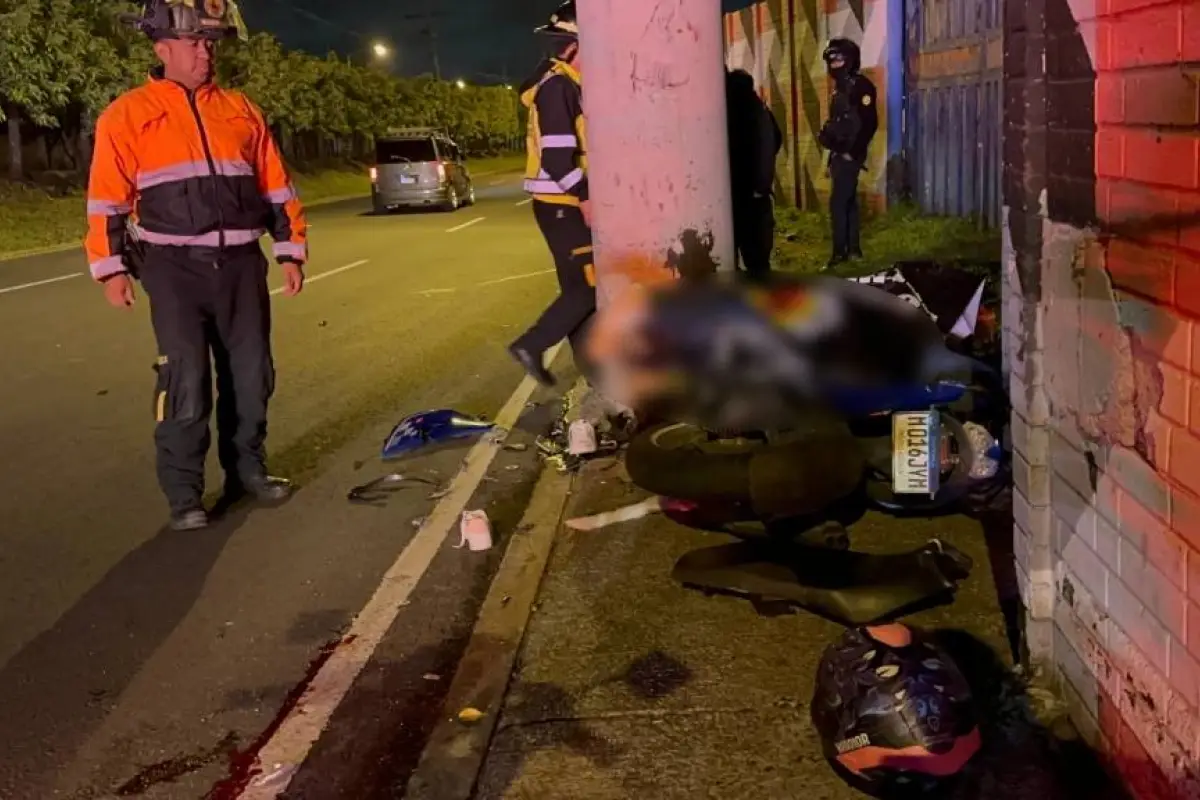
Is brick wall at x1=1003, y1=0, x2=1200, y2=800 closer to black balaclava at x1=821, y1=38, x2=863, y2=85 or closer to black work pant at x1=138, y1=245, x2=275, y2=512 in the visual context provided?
black work pant at x1=138, y1=245, x2=275, y2=512

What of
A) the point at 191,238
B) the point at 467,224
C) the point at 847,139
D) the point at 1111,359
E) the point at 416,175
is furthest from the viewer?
the point at 416,175

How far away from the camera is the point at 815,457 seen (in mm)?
4207

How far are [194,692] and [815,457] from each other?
210 cm

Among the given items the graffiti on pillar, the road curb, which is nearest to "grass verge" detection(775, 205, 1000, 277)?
the graffiti on pillar

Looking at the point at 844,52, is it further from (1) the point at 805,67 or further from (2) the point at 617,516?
(2) the point at 617,516

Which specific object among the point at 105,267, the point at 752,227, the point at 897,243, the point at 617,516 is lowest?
the point at 617,516

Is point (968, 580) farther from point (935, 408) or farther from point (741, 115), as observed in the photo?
point (741, 115)

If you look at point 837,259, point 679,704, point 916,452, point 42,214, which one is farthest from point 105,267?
point 42,214

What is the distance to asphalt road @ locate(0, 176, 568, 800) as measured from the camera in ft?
12.6

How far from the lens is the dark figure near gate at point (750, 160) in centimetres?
816

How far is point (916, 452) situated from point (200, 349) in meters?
2.98

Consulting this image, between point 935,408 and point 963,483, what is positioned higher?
point 935,408

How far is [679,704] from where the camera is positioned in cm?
353

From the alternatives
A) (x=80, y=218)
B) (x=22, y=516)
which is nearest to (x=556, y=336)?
(x=22, y=516)
